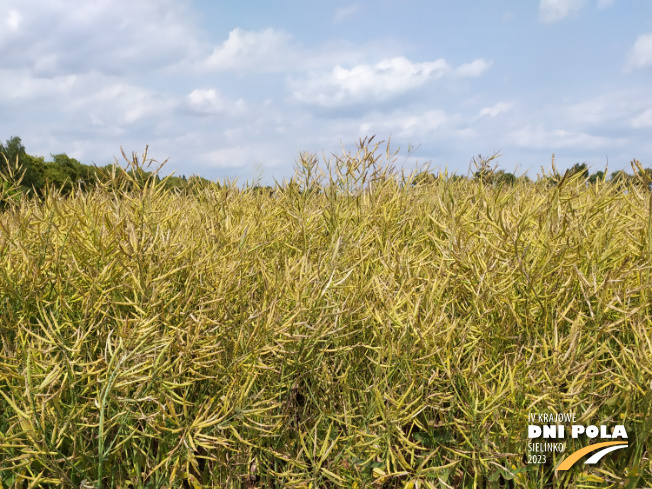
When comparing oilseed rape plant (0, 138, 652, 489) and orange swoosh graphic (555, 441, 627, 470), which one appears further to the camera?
orange swoosh graphic (555, 441, 627, 470)

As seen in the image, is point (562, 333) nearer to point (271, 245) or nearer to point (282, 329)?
point (282, 329)

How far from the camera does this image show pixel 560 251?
2576 mm

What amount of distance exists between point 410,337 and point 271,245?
4.57 feet

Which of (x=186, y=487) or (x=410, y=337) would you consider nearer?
(x=410, y=337)

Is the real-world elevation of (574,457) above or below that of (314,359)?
below

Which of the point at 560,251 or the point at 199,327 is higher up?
the point at 560,251

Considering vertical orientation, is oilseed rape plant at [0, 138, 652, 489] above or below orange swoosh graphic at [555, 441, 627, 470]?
above

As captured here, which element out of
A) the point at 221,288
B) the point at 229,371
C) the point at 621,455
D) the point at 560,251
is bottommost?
the point at 621,455

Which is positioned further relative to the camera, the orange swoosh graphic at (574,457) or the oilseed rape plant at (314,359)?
the orange swoosh graphic at (574,457)

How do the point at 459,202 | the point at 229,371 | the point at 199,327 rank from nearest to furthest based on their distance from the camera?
the point at 199,327 → the point at 229,371 → the point at 459,202

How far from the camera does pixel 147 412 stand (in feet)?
7.98

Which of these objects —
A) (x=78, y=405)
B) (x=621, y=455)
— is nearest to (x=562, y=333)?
(x=621, y=455)

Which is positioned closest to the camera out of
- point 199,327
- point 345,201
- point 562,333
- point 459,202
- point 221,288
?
point 199,327

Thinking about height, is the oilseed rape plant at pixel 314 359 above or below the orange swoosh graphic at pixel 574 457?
above
